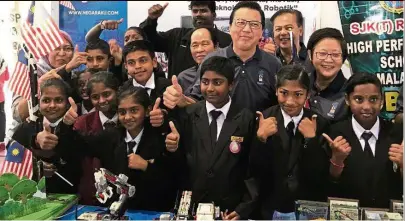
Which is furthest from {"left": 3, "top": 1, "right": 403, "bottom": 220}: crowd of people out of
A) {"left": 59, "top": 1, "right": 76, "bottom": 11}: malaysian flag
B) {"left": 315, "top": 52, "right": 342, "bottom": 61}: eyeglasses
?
{"left": 59, "top": 1, "right": 76, "bottom": 11}: malaysian flag

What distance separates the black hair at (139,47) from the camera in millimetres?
2701

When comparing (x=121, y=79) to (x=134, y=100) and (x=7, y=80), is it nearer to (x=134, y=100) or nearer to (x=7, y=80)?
(x=134, y=100)

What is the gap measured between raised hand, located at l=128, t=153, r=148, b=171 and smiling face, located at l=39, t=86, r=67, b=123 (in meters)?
0.53

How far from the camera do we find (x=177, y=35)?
9.00ft

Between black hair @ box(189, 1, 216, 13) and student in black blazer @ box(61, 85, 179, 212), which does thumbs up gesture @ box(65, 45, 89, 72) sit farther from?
black hair @ box(189, 1, 216, 13)

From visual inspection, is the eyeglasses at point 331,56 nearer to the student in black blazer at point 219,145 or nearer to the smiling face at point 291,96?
the smiling face at point 291,96

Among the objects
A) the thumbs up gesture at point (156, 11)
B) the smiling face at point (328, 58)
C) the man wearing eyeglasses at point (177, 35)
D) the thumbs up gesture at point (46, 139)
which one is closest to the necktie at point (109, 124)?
the thumbs up gesture at point (46, 139)

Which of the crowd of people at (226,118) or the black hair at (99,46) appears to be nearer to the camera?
the crowd of people at (226,118)

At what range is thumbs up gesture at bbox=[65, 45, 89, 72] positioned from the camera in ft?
9.06

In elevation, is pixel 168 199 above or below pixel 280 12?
below

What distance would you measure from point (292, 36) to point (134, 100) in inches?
42.4

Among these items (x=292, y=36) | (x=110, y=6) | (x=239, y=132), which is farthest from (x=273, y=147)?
(x=110, y=6)

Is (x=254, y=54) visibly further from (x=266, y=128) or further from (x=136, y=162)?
(x=136, y=162)

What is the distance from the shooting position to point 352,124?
2.64 metres
